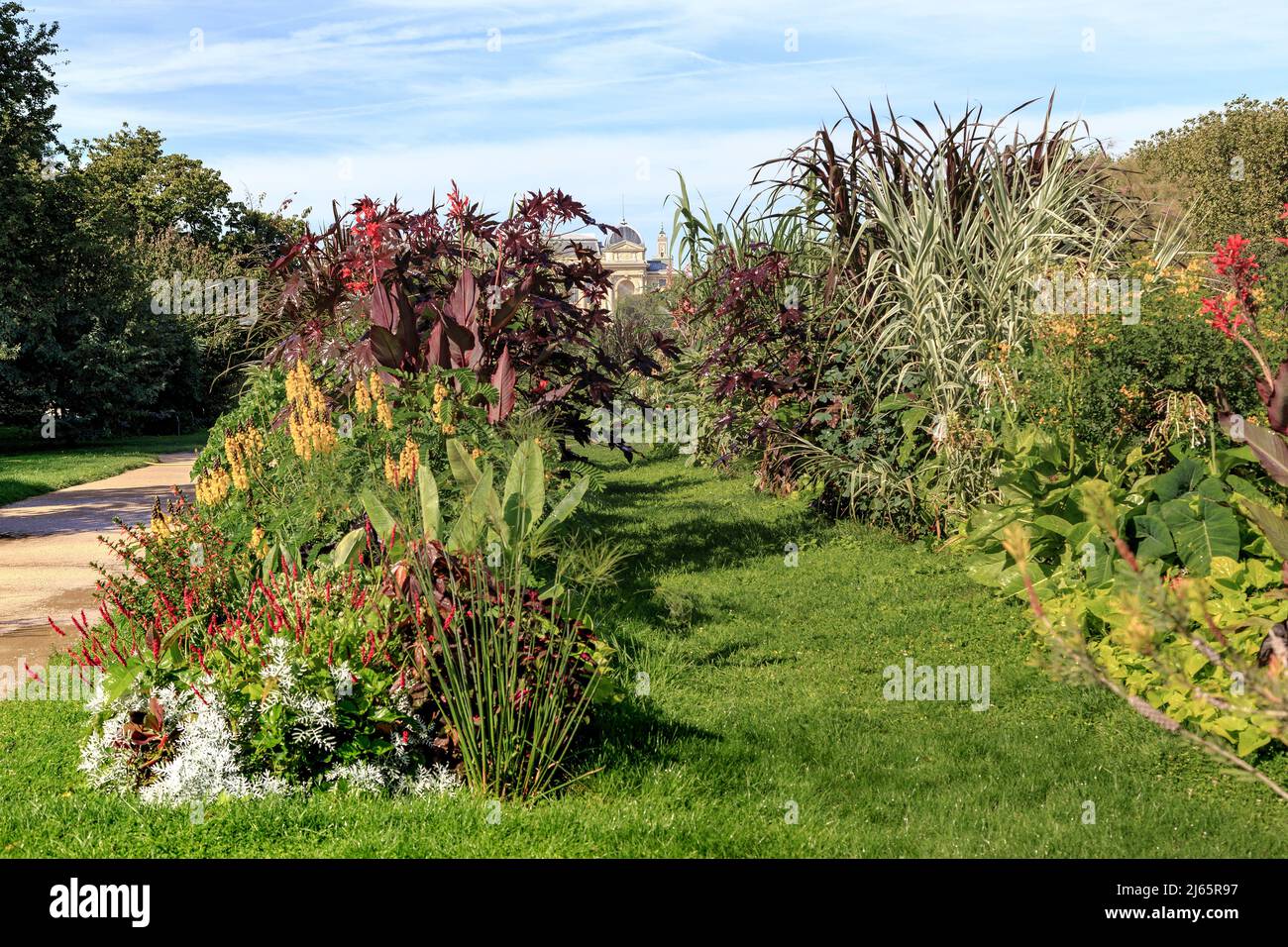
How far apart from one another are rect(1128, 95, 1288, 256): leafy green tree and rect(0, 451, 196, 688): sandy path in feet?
93.7

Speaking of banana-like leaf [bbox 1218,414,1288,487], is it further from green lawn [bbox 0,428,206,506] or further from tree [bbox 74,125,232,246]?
tree [bbox 74,125,232,246]

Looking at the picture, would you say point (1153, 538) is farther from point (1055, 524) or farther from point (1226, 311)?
point (1226, 311)

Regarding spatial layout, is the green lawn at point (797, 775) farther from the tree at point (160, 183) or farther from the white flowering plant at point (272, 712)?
the tree at point (160, 183)

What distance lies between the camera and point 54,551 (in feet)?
31.3

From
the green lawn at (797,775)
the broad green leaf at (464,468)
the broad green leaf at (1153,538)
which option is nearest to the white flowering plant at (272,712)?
the green lawn at (797,775)

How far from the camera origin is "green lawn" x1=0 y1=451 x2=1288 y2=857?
3771 millimetres

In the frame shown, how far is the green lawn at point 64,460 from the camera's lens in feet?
48.3

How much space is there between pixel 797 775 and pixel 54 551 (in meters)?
7.47

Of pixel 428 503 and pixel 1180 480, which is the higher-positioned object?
pixel 428 503

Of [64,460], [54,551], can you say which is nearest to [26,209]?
[64,460]

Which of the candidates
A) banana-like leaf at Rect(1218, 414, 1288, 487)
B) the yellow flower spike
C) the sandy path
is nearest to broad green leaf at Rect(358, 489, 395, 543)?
the yellow flower spike
